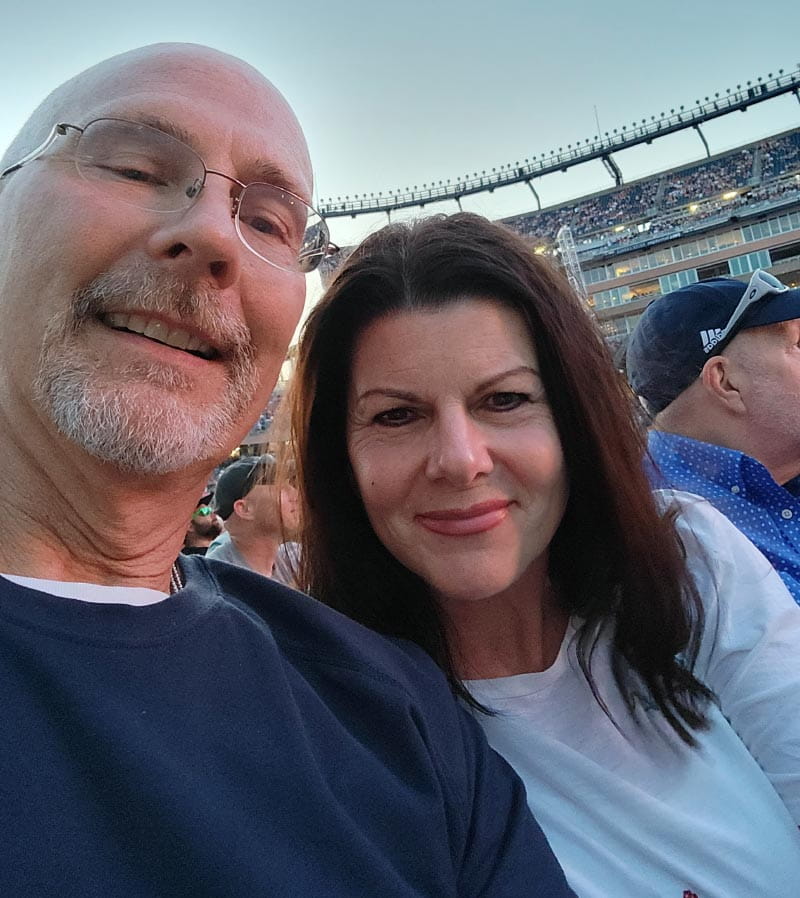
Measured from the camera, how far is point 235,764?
0.86 m

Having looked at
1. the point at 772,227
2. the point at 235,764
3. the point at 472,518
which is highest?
the point at 772,227

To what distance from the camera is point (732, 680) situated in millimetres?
1351

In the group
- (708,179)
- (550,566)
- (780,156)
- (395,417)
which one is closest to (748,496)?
(550,566)

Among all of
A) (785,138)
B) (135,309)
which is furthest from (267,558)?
(785,138)

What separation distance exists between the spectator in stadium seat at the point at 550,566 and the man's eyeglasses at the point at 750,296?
116cm

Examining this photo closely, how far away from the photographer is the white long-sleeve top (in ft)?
3.71

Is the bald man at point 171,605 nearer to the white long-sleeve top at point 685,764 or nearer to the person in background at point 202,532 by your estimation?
the white long-sleeve top at point 685,764

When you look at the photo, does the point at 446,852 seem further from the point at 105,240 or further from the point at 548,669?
the point at 105,240

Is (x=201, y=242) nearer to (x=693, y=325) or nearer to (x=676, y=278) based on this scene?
(x=693, y=325)

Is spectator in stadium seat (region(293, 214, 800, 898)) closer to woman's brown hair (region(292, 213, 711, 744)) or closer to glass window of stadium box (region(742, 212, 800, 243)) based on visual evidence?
woman's brown hair (region(292, 213, 711, 744))

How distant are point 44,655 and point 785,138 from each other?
5167 centimetres

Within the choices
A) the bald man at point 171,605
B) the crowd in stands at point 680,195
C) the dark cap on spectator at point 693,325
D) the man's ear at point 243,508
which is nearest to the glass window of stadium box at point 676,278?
the crowd in stands at point 680,195

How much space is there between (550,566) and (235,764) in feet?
3.29

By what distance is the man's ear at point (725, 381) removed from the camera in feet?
7.97
